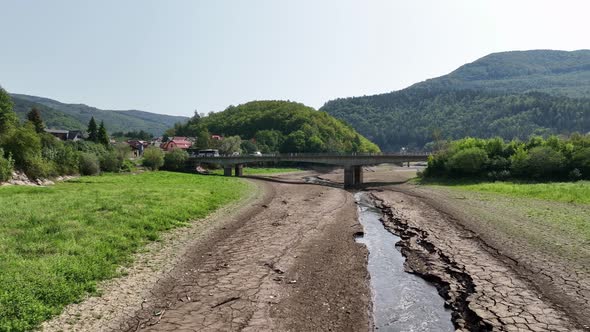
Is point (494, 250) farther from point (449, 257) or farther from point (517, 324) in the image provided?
point (517, 324)

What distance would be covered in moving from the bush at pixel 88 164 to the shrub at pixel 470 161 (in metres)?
62.3

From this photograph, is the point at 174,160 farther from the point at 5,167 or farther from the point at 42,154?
the point at 5,167

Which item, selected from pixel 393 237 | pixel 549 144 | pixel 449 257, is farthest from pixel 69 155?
pixel 549 144

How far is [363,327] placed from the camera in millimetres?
12281

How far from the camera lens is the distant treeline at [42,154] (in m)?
54.9

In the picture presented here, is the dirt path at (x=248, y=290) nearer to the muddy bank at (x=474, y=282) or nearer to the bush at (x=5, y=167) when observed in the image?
the muddy bank at (x=474, y=282)

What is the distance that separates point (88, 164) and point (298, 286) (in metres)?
65.1

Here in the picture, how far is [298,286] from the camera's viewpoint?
50.3ft

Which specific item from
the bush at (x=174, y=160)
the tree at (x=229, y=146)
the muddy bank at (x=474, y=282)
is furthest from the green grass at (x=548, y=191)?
the tree at (x=229, y=146)

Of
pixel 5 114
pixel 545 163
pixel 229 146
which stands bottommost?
pixel 545 163

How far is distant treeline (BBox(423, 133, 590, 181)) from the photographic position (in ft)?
180

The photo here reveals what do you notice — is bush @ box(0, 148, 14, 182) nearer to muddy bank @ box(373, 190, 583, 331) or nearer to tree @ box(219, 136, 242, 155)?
muddy bank @ box(373, 190, 583, 331)

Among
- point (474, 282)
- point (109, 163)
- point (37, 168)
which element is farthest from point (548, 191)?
point (109, 163)

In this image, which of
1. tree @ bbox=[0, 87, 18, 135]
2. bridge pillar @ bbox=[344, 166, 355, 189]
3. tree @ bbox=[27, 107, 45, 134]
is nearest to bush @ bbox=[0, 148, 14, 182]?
tree @ bbox=[0, 87, 18, 135]
